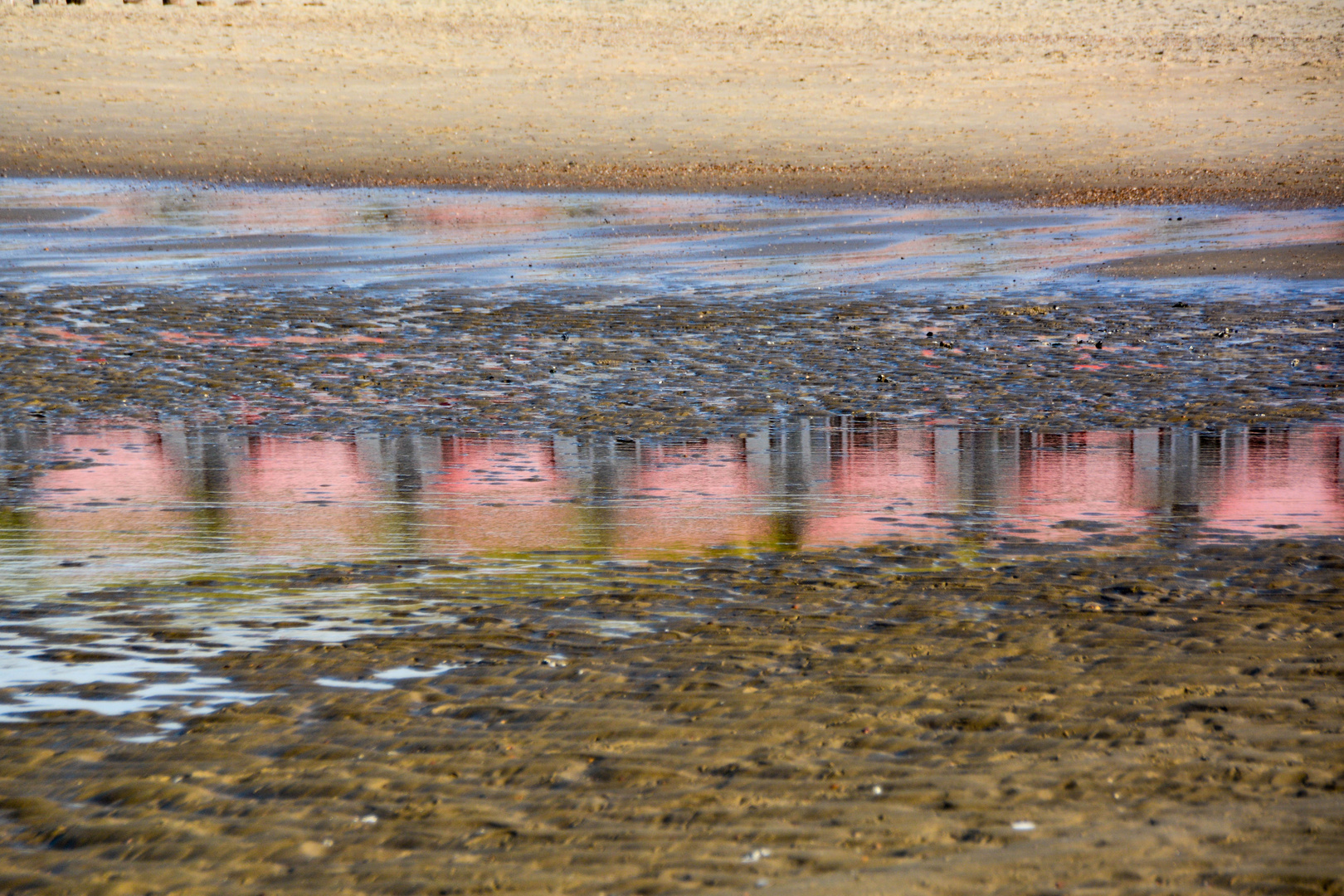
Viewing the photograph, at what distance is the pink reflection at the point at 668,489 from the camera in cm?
646

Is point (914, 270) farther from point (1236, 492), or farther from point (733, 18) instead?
point (733, 18)

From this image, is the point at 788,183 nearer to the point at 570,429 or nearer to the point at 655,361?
the point at 655,361

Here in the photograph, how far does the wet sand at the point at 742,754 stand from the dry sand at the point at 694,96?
19.1 metres

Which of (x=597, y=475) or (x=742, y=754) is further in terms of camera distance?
(x=597, y=475)

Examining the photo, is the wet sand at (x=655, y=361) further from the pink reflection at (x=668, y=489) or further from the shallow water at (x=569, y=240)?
the shallow water at (x=569, y=240)

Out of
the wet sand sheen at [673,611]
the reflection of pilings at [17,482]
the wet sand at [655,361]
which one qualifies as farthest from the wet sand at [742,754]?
the wet sand at [655,361]

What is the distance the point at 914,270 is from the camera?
15.6m

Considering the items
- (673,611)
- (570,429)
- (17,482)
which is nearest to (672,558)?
(673,611)

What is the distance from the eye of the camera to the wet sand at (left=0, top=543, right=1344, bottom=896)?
3562mm

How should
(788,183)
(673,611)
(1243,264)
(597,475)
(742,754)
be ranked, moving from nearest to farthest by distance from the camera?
1. (742,754)
2. (673,611)
3. (597,475)
4. (1243,264)
5. (788,183)

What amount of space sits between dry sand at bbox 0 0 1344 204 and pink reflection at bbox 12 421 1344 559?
15881mm

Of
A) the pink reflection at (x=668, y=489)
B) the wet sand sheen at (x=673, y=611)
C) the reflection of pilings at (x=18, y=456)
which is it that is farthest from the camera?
the reflection of pilings at (x=18, y=456)

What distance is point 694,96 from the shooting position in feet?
113

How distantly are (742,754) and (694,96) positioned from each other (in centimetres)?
3134
